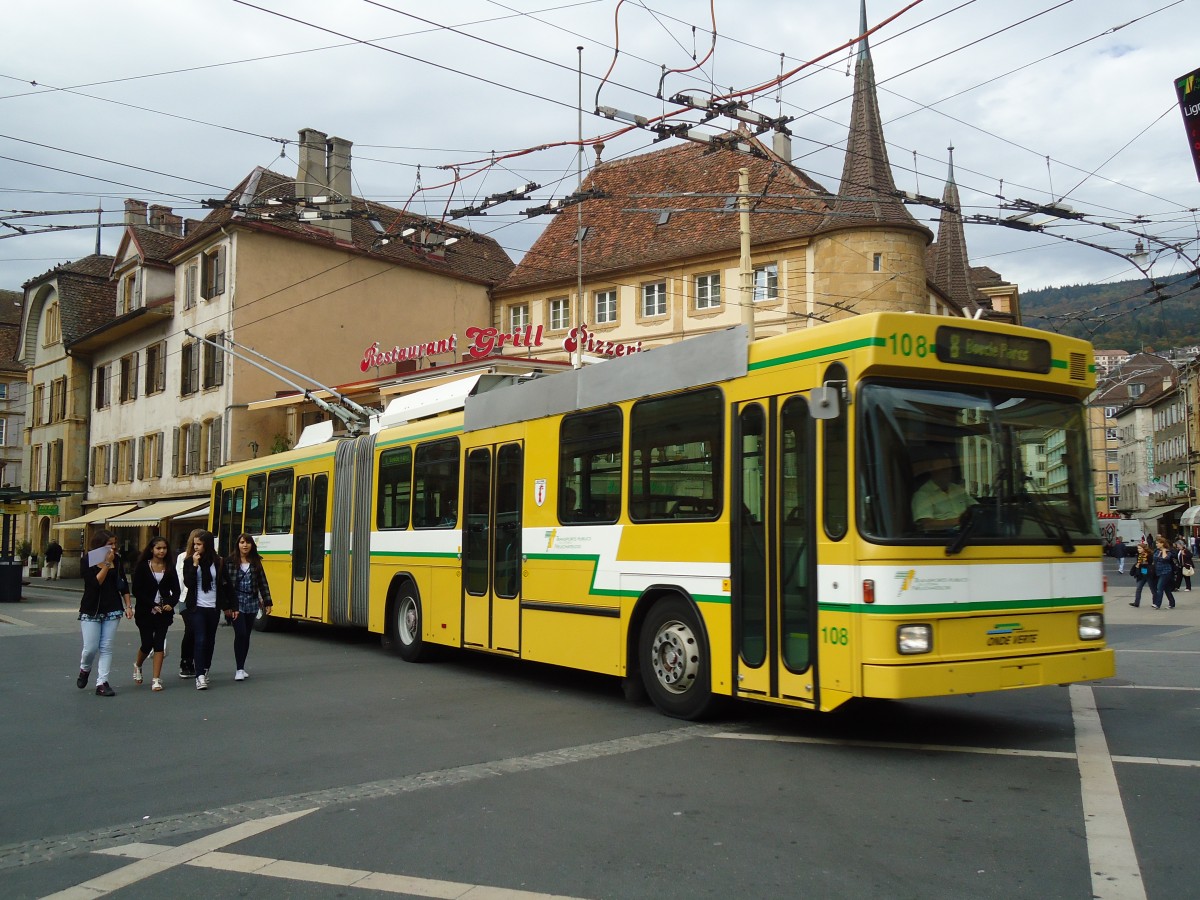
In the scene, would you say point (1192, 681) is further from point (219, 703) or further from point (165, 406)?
point (165, 406)

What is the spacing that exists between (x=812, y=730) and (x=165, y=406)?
38.4 metres

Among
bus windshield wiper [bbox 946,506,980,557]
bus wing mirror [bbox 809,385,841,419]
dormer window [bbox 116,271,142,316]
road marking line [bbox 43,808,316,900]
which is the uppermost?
dormer window [bbox 116,271,142,316]

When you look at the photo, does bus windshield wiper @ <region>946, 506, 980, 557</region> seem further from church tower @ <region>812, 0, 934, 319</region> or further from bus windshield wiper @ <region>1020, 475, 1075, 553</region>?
church tower @ <region>812, 0, 934, 319</region>

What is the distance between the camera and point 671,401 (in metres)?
9.56

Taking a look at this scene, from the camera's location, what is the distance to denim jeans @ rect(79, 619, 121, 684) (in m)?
11.6

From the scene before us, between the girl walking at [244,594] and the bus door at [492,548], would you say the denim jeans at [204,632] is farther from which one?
the bus door at [492,548]

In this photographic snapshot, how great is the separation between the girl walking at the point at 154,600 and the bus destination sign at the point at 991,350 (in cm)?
822

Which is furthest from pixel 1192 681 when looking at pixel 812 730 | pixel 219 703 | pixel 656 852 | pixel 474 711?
pixel 219 703

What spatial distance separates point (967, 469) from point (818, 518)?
1.04 meters

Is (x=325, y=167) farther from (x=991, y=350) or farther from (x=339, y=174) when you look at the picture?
(x=991, y=350)

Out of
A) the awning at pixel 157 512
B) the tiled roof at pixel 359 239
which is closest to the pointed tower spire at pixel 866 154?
the tiled roof at pixel 359 239

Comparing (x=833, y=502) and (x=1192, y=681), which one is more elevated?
(x=833, y=502)

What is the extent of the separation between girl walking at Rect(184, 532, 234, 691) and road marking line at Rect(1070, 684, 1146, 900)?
847 centimetres

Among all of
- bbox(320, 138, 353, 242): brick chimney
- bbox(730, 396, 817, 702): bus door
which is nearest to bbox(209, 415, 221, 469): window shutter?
bbox(320, 138, 353, 242): brick chimney
